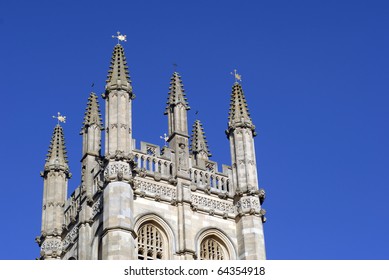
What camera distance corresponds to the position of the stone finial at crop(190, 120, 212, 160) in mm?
54812

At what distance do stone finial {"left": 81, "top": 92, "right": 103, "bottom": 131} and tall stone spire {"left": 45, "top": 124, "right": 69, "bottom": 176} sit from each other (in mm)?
2710

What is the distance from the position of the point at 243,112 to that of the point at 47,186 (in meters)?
11.2

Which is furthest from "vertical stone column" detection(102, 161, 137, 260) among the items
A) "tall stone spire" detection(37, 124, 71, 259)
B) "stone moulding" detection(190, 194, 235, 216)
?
"tall stone spire" detection(37, 124, 71, 259)

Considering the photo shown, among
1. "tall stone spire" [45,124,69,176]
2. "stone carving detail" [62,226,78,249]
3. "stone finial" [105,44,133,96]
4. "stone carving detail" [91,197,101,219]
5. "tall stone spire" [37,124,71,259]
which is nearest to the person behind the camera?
"stone carving detail" [91,197,101,219]

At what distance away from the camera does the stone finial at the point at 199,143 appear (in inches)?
2158

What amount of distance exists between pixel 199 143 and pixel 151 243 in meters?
12.1

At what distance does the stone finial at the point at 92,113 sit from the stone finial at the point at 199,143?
20.8 feet

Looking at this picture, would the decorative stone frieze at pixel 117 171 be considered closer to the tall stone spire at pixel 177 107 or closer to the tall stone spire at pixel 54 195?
the tall stone spire at pixel 177 107

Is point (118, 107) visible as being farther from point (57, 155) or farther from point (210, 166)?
point (57, 155)

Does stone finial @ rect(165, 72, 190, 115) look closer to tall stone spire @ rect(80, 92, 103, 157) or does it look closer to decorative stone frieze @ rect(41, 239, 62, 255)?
→ tall stone spire @ rect(80, 92, 103, 157)

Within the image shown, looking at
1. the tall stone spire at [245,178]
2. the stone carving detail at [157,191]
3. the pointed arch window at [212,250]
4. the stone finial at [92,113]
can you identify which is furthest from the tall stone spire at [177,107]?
the pointed arch window at [212,250]
